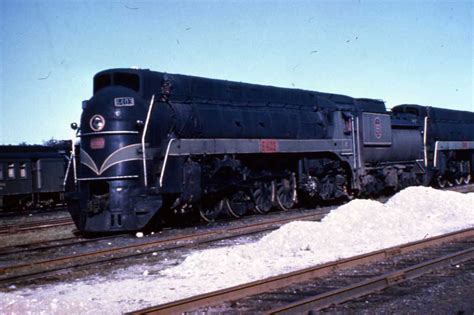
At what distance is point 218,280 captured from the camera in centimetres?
845

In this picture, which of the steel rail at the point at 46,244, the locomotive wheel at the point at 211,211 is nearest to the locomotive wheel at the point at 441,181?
the locomotive wheel at the point at 211,211

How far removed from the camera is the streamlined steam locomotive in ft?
46.1

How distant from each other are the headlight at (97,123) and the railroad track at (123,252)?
10.5 feet

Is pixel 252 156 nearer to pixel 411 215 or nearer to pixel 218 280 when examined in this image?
pixel 411 215

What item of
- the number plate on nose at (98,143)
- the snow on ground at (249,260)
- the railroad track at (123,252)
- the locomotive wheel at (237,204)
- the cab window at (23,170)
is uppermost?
the number plate on nose at (98,143)

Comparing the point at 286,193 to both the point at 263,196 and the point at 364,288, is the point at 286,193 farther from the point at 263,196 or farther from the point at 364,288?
the point at 364,288

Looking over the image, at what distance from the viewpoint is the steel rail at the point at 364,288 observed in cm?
659

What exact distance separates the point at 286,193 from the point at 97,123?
7854mm

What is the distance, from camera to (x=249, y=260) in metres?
9.80

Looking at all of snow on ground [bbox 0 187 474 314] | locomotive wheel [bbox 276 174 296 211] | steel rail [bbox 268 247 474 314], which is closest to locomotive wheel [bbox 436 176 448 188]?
locomotive wheel [bbox 276 174 296 211]

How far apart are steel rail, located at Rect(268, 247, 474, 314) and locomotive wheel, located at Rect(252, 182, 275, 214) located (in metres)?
9.20

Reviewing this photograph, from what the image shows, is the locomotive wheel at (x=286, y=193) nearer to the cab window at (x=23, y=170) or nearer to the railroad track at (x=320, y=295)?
the railroad track at (x=320, y=295)

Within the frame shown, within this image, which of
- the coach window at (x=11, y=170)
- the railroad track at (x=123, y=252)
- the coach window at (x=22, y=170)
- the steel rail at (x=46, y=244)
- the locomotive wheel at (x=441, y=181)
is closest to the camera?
the railroad track at (x=123, y=252)

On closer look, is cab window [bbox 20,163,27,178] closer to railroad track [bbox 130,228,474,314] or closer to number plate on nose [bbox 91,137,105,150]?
number plate on nose [bbox 91,137,105,150]
